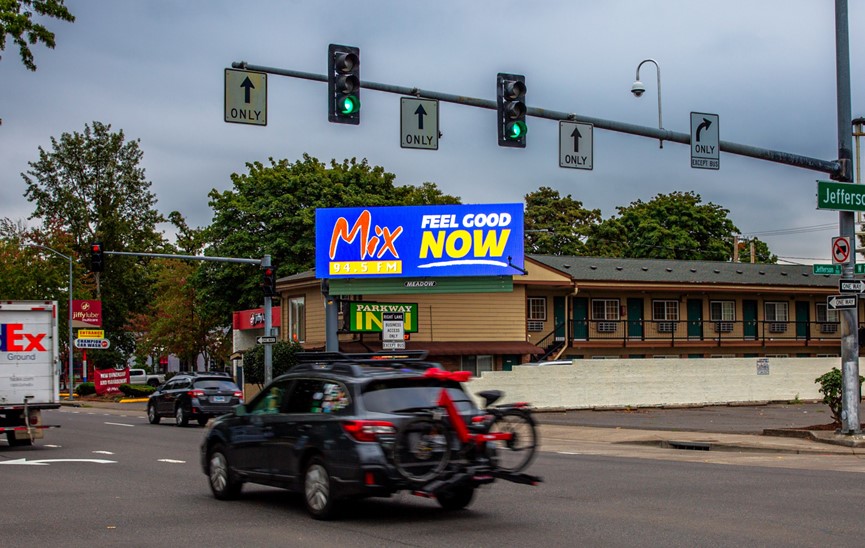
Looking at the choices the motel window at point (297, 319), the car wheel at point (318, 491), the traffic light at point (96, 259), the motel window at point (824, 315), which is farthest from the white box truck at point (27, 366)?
the motel window at point (824, 315)

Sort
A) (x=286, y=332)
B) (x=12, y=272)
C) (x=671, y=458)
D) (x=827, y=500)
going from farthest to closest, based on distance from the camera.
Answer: (x=12, y=272) → (x=286, y=332) → (x=671, y=458) → (x=827, y=500)

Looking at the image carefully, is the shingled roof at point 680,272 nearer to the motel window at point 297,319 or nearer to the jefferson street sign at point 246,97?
the motel window at point 297,319

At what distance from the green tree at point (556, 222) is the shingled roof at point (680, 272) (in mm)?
18148

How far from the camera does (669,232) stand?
74750 millimetres

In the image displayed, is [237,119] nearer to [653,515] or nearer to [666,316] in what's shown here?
[653,515]

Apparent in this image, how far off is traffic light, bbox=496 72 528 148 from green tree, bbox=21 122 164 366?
68408mm

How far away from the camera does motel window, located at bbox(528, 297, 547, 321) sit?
1900 inches

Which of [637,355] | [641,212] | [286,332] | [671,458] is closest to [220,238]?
[286,332]

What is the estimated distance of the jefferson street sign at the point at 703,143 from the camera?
19.5m

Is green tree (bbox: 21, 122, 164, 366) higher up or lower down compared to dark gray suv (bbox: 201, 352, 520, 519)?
higher up

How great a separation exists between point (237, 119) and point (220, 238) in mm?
44719

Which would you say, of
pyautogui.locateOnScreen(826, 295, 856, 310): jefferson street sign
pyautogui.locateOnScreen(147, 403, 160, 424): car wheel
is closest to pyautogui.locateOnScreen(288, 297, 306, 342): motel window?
pyautogui.locateOnScreen(147, 403, 160, 424): car wheel

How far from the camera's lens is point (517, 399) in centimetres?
3759

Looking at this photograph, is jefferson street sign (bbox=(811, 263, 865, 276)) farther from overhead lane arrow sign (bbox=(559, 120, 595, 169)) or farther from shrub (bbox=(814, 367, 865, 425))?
overhead lane arrow sign (bbox=(559, 120, 595, 169))
